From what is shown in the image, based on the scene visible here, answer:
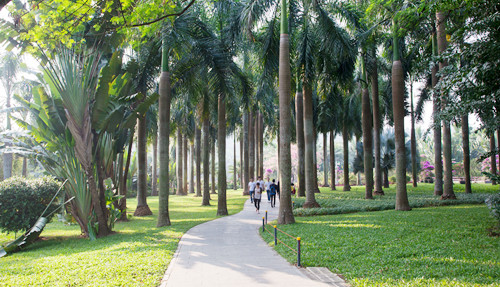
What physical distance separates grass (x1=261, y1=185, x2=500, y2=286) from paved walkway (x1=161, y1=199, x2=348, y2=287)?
567 millimetres

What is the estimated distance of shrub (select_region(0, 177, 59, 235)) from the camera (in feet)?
39.0

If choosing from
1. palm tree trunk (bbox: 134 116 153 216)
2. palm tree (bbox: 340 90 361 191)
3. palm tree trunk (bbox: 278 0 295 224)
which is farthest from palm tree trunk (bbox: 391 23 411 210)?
palm tree (bbox: 340 90 361 191)

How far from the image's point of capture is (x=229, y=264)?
7.80 metres

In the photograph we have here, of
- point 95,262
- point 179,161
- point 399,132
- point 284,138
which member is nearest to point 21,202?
point 95,262

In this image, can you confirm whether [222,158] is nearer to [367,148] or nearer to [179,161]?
[367,148]

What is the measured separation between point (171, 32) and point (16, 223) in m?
8.56

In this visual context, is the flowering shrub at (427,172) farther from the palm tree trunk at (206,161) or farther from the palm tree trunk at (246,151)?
the palm tree trunk at (206,161)

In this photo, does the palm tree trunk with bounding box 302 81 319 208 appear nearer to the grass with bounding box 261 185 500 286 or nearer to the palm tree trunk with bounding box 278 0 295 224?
the palm tree trunk with bounding box 278 0 295 224

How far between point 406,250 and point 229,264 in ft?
12.9

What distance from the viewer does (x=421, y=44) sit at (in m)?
13.5

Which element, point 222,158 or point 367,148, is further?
point 367,148

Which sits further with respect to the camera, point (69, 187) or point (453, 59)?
point (69, 187)

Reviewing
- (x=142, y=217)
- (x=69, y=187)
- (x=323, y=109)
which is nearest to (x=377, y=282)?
(x=69, y=187)

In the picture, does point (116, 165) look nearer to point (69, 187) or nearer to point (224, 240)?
point (69, 187)
